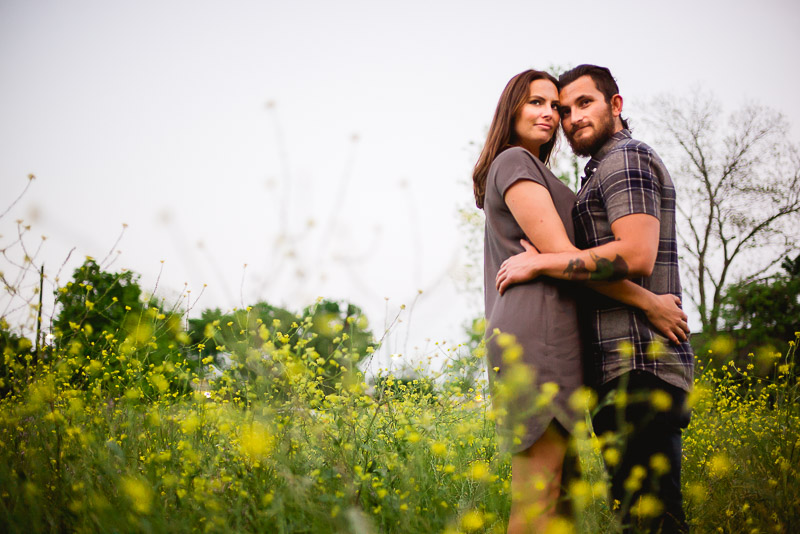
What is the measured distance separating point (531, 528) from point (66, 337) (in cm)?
456

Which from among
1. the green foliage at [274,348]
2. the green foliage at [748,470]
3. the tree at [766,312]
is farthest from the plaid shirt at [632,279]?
Result: the tree at [766,312]

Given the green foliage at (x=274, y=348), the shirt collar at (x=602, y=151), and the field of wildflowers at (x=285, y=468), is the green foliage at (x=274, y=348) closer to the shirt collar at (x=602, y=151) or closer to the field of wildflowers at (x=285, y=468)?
the field of wildflowers at (x=285, y=468)

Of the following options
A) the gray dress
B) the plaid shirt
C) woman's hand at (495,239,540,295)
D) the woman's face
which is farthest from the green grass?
the woman's face

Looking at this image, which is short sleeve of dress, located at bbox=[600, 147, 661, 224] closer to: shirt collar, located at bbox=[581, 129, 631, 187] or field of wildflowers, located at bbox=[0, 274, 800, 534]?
shirt collar, located at bbox=[581, 129, 631, 187]

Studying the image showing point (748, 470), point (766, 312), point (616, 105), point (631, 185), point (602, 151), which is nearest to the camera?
point (631, 185)

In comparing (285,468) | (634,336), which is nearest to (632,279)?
(634,336)

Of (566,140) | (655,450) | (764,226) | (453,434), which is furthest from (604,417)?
(764,226)

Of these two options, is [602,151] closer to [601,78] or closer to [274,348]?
[601,78]

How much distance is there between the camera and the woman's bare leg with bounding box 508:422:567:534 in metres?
1.83

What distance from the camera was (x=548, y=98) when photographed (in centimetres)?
245

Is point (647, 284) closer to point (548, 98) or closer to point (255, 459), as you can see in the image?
point (548, 98)

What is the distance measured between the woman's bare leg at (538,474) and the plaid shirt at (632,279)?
33cm

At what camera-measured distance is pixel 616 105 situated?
2.50m

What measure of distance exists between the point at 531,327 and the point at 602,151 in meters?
0.96
